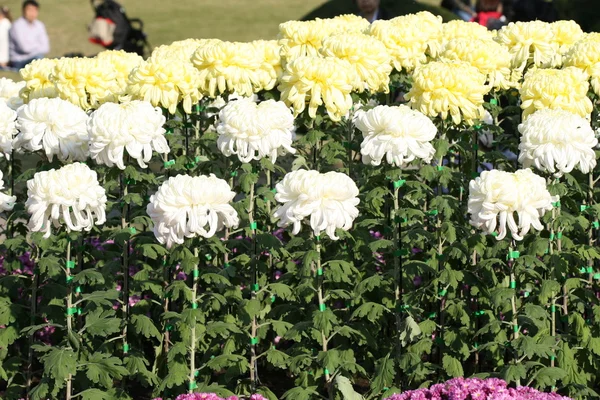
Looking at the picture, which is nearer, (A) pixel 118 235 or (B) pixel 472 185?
(B) pixel 472 185

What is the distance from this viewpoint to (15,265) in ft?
18.9

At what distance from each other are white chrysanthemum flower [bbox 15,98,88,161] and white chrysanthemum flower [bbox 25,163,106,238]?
0.61 metres

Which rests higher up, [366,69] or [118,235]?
[366,69]

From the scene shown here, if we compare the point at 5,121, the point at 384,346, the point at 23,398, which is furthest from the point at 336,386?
the point at 5,121

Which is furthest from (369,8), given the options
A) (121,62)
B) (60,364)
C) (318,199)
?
(60,364)

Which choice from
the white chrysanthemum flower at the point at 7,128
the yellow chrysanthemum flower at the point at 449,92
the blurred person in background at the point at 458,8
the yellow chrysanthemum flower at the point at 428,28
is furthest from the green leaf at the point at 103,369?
the blurred person in background at the point at 458,8

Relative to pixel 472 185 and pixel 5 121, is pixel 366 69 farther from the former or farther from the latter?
pixel 5 121

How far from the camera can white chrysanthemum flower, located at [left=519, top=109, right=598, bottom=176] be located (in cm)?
546

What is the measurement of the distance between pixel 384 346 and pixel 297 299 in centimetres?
55

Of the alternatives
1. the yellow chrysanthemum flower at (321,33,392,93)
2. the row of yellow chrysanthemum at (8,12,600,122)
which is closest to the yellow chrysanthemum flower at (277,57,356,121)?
the row of yellow chrysanthemum at (8,12,600,122)

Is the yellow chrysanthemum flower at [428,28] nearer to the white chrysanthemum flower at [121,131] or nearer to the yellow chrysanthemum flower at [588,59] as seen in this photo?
the yellow chrysanthemum flower at [588,59]

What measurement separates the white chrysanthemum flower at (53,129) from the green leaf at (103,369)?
3.69 feet

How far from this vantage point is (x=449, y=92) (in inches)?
232

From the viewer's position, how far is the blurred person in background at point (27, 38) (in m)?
17.7
